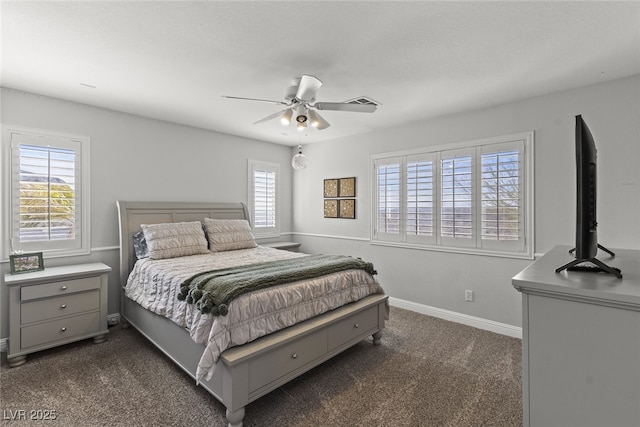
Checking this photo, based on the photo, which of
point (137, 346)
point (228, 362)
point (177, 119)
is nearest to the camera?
point (228, 362)

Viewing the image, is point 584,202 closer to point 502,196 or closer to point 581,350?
point 581,350

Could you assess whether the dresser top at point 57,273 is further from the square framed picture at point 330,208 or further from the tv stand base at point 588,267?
the tv stand base at point 588,267

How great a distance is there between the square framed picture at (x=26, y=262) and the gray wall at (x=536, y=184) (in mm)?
3531

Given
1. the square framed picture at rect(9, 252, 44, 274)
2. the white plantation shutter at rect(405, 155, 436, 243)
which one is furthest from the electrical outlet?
the square framed picture at rect(9, 252, 44, 274)

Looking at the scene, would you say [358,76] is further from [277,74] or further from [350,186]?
[350,186]

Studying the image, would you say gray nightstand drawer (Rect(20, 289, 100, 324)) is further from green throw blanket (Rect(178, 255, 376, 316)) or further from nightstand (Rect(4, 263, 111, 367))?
green throw blanket (Rect(178, 255, 376, 316))

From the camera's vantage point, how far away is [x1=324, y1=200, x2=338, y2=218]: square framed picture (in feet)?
16.4

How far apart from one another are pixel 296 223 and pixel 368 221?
1.54 m

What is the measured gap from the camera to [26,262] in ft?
9.75

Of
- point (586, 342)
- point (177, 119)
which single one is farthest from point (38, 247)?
point (586, 342)

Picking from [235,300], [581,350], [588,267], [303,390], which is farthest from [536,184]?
[235,300]

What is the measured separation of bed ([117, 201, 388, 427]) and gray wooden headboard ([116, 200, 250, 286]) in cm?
1

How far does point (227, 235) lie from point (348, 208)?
1863 millimetres

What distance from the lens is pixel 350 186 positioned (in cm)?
481
